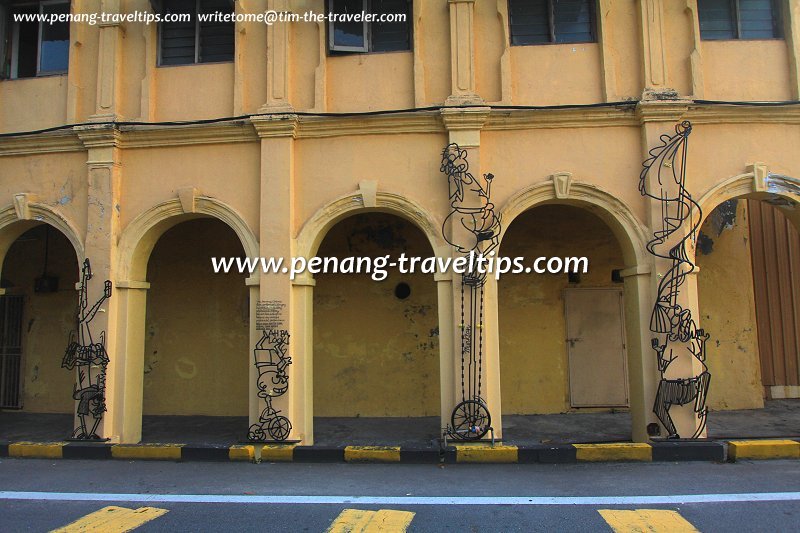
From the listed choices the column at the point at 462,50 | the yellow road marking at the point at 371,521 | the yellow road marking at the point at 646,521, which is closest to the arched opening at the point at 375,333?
the column at the point at 462,50

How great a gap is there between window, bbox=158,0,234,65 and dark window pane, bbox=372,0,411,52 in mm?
2157

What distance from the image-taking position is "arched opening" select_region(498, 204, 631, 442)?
902cm

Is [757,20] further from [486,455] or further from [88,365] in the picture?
[88,365]

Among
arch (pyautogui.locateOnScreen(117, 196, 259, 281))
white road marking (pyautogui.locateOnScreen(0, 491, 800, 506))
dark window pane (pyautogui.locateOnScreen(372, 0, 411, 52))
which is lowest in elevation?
white road marking (pyautogui.locateOnScreen(0, 491, 800, 506))

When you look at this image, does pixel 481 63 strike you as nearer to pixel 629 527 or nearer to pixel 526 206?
pixel 526 206

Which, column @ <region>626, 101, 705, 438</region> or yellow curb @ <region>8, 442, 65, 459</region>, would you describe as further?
yellow curb @ <region>8, 442, 65, 459</region>

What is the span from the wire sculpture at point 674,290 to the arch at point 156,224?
548 cm

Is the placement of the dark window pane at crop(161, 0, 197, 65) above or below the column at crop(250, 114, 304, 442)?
above

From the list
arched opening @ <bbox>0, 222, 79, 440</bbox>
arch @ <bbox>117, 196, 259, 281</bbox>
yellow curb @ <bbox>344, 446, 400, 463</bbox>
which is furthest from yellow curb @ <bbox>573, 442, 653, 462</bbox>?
arched opening @ <bbox>0, 222, 79, 440</bbox>

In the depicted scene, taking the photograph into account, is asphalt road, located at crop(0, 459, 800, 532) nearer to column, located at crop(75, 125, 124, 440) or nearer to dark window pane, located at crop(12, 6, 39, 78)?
column, located at crop(75, 125, 124, 440)

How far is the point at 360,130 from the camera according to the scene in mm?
7379

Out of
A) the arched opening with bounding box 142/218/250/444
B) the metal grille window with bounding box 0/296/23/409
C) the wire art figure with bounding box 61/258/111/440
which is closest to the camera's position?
the wire art figure with bounding box 61/258/111/440

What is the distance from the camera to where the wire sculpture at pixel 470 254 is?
6.79 m

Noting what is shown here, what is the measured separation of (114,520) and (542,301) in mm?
6970
